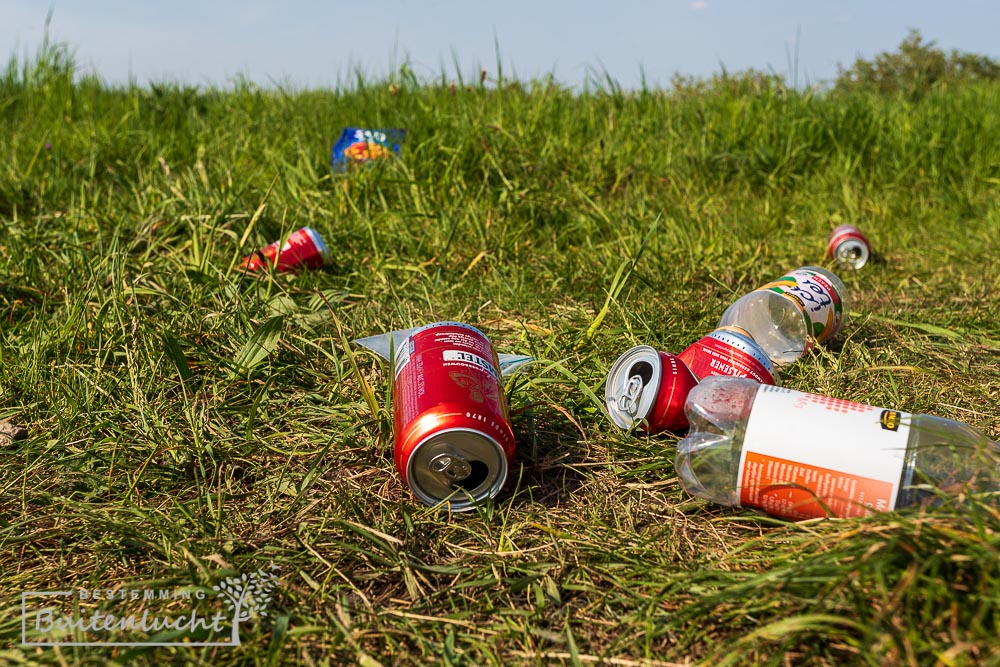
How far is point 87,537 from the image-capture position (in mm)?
1381

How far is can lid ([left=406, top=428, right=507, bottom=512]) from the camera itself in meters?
1.36

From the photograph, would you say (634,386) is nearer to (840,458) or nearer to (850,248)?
(840,458)

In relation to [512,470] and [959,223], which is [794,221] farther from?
[512,470]

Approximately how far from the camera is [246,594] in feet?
3.90

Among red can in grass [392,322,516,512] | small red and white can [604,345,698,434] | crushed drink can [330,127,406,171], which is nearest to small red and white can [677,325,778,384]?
small red and white can [604,345,698,434]

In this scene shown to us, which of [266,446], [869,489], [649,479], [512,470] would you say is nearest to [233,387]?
[266,446]

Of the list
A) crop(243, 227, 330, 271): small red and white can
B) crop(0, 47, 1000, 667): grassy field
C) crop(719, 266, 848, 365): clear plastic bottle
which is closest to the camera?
crop(0, 47, 1000, 667): grassy field

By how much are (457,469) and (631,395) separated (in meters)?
0.47

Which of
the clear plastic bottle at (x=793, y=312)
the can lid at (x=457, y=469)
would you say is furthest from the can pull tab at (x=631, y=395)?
the clear plastic bottle at (x=793, y=312)

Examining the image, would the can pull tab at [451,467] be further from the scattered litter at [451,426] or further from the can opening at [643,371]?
the can opening at [643,371]

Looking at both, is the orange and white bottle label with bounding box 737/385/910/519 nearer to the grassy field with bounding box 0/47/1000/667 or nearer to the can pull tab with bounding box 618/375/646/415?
the grassy field with bounding box 0/47/1000/667

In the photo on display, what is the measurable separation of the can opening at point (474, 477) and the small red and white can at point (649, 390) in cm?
40

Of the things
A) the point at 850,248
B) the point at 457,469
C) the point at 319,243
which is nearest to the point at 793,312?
the point at 850,248

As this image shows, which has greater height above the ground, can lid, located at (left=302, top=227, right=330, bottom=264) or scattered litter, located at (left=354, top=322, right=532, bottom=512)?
can lid, located at (left=302, top=227, right=330, bottom=264)
